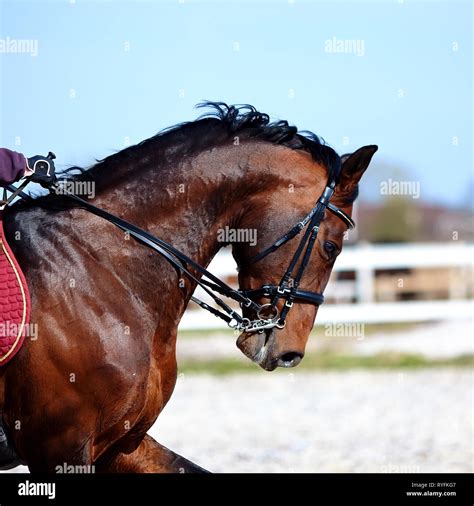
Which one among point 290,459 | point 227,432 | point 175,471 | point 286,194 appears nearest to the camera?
point 286,194

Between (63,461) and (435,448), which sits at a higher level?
(63,461)

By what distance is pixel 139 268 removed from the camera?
13.2 ft

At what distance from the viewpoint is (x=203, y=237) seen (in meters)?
4.16

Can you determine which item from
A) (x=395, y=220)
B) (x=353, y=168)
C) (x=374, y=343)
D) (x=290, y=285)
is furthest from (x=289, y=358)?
(x=395, y=220)

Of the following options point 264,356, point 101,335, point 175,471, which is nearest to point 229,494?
point 175,471

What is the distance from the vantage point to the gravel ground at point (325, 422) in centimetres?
702

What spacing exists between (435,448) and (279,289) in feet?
13.2

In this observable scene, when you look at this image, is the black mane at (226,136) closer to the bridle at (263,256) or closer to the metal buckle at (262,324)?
the bridle at (263,256)

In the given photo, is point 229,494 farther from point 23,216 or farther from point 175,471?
point 23,216
